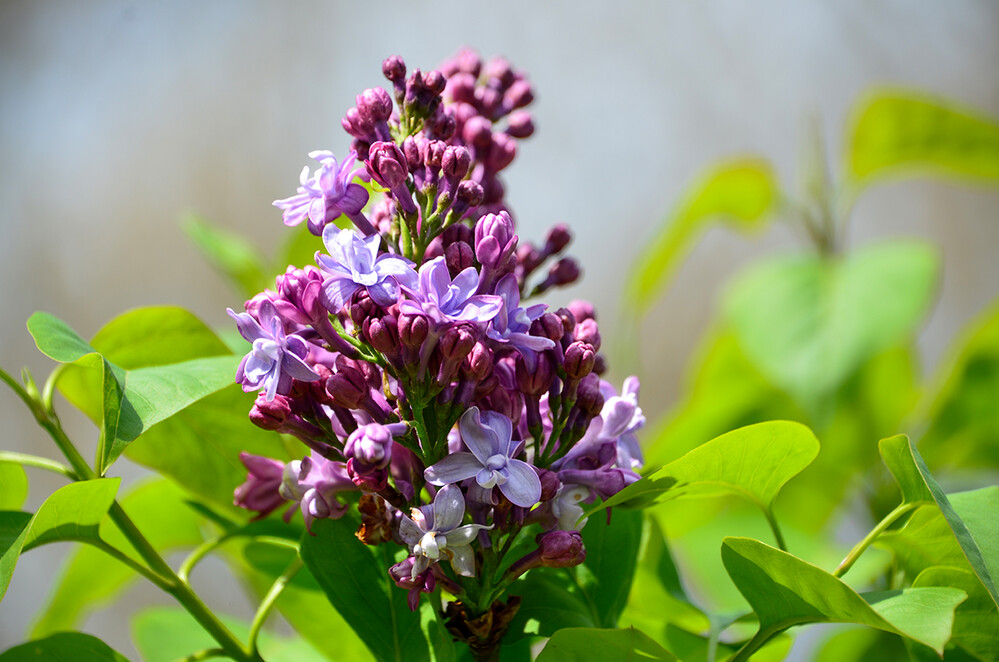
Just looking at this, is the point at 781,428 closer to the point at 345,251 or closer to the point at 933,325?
the point at 345,251

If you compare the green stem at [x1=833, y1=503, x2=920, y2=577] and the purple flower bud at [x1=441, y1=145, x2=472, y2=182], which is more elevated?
the purple flower bud at [x1=441, y1=145, x2=472, y2=182]

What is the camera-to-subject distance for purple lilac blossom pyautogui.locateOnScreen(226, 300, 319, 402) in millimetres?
288

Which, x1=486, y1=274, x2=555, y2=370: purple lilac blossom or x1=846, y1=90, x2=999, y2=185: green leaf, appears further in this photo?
x1=846, y1=90, x2=999, y2=185: green leaf

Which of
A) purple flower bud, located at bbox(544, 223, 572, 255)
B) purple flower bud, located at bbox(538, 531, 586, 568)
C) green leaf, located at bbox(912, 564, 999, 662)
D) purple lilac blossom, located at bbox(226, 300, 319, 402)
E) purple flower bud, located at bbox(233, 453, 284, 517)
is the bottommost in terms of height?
green leaf, located at bbox(912, 564, 999, 662)

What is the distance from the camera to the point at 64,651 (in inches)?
13.7

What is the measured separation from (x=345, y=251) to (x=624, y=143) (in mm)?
1370

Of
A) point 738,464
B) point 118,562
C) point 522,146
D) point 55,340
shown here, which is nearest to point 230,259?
point 118,562

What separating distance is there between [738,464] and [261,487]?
184mm

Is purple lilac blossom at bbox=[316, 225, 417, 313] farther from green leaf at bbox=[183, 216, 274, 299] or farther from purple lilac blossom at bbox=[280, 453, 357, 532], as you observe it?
green leaf at bbox=[183, 216, 274, 299]

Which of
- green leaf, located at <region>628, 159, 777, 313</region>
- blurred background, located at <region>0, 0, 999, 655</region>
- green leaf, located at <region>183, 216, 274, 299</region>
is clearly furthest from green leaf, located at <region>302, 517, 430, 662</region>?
blurred background, located at <region>0, 0, 999, 655</region>

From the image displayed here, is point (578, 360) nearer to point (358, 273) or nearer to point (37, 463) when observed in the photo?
point (358, 273)

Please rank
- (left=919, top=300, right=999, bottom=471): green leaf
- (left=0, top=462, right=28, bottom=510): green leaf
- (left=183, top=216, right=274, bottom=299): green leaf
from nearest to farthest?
(left=0, top=462, right=28, bottom=510): green leaf
(left=183, top=216, right=274, bottom=299): green leaf
(left=919, top=300, right=999, bottom=471): green leaf

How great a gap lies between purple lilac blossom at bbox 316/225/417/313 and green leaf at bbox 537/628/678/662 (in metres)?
0.12

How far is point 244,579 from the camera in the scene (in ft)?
2.27
